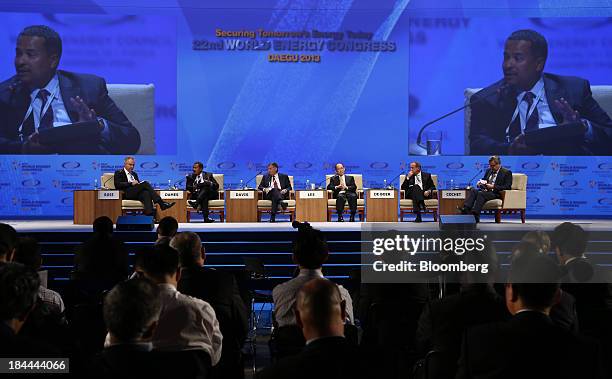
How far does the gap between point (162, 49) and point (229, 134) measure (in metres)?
1.92

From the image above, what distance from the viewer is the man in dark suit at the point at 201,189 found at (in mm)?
11766

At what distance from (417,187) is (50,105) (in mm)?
6627

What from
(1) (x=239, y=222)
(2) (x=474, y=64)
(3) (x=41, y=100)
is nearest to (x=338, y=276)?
(1) (x=239, y=222)

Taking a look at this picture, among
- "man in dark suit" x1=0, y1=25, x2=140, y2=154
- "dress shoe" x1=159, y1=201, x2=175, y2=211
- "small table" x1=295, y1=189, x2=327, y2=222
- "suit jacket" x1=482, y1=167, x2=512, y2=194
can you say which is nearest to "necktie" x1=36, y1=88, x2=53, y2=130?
"man in dark suit" x1=0, y1=25, x2=140, y2=154

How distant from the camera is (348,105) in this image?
13.5m

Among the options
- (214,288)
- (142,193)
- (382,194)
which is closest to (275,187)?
(382,194)

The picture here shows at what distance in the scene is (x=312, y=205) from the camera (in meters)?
11.8

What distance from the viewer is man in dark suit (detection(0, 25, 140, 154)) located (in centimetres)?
1320

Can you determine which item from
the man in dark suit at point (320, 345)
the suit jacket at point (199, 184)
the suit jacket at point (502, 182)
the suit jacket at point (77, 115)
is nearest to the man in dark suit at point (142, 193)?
the suit jacket at point (199, 184)

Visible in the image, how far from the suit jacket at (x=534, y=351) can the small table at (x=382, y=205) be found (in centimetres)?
939

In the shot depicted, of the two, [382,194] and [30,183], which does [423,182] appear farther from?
[30,183]

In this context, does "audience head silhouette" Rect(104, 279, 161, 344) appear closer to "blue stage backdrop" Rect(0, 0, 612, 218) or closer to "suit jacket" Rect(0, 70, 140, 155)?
"blue stage backdrop" Rect(0, 0, 612, 218)

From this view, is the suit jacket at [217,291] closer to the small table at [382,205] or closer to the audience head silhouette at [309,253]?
the audience head silhouette at [309,253]

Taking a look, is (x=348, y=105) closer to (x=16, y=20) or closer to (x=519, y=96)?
(x=519, y=96)
